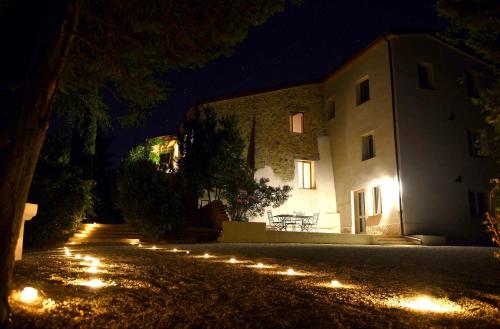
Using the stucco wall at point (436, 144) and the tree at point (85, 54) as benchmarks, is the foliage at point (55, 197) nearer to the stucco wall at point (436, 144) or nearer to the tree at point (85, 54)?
the tree at point (85, 54)

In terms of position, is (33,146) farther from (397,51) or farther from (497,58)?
(397,51)

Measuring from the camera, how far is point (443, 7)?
6.72 meters

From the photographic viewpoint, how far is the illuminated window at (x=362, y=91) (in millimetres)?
15789

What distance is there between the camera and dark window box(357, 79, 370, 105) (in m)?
15.8

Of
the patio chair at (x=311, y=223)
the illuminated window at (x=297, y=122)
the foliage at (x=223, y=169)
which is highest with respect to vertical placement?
the illuminated window at (x=297, y=122)

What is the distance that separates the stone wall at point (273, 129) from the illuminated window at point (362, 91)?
2.35 metres

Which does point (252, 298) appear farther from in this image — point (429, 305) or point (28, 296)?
point (28, 296)

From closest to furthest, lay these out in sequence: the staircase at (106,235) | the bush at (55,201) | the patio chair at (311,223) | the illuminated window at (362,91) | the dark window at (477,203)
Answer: the bush at (55,201) < the staircase at (106,235) < the dark window at (477,203) < the patio chair at (311,223) < the illuminated window at (362,91)

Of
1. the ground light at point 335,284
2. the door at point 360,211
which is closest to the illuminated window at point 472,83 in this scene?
the door at point 360,211

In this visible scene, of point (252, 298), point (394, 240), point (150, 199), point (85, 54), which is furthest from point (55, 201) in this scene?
point (394, 240)

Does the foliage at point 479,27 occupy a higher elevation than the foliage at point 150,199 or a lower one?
higher

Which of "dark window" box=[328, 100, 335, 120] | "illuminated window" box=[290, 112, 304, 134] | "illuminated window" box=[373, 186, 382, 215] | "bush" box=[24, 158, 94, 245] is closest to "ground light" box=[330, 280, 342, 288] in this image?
"bush" box=[24, 158, 94, 245]

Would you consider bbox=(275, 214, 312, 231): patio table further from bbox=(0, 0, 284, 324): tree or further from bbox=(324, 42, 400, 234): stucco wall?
bbox=(0, 0, 284, 324): tree

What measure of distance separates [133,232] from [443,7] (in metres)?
10.7
